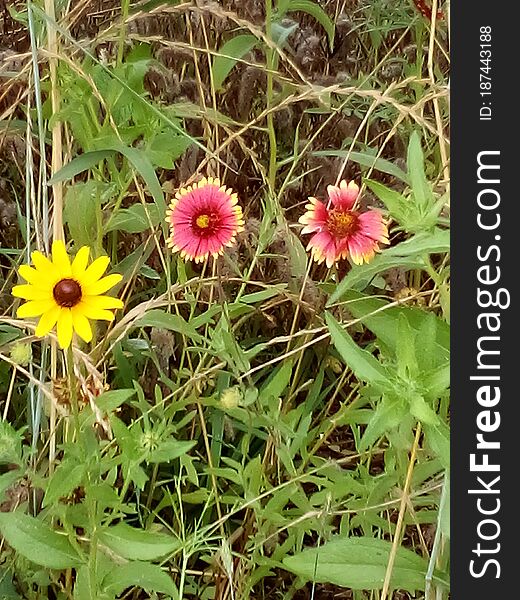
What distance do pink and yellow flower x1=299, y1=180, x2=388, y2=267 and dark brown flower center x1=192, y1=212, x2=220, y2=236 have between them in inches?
3.0

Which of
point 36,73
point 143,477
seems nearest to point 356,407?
point 143,477

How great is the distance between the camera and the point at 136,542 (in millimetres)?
575

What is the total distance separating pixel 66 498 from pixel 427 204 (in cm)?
35

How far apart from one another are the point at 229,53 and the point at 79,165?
23cm

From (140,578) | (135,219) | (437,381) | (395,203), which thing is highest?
(135,219)

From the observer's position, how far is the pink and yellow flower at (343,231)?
66cm

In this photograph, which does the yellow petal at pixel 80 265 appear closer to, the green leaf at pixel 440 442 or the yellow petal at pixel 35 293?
the yellow petal at pixel 35 293

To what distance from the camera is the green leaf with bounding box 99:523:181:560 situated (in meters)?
0.57

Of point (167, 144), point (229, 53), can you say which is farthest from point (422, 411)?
point (229, 53)

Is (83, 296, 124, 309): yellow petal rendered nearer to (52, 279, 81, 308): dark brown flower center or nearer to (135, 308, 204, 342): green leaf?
(52, 279, 81, 308): dark brown flower center

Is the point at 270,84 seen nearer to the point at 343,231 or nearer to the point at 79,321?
the point at 343,231

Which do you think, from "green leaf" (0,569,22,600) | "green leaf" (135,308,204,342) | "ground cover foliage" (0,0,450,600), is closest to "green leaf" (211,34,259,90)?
"ground cover foliage" (0,0,450,600)

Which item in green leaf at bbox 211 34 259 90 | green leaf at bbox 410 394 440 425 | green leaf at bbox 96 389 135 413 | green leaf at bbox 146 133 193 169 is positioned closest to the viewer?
green leaf at bbox 410 394 440 425

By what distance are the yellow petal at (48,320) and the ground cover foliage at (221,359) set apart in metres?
0.02
